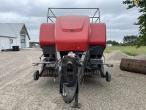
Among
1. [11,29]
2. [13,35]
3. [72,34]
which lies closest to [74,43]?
[72,34]

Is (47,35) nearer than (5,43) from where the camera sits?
Yes

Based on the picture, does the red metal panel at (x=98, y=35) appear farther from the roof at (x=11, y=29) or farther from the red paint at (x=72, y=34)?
the roof at (x=11, y=29)

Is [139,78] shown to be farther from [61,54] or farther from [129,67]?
[61,54]

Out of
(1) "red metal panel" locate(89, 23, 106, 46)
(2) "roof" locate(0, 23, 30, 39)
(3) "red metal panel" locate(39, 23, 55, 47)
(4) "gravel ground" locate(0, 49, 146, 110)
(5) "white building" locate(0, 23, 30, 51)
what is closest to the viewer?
(4) "gravel ground" locate(0, 49, 146, 110)

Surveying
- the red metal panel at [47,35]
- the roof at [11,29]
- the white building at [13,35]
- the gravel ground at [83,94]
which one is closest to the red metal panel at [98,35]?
the red metal panel at [47,35]

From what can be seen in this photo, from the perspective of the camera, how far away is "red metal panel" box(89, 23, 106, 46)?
13.0m

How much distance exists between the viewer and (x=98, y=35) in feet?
43.2

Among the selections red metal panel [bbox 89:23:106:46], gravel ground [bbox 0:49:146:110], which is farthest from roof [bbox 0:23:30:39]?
red metal panel [bbox 89:23:106:46]

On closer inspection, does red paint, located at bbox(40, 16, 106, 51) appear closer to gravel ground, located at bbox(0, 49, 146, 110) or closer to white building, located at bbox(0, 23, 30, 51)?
gravel ground, located at bbox(0, 49, 146, 110)

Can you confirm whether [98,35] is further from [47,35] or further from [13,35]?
[13,35]

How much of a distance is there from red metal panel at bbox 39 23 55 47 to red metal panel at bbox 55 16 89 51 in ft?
1.34

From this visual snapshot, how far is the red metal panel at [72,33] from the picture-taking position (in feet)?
41.3

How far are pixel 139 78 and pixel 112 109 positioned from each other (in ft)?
21.9

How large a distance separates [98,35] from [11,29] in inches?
2336
